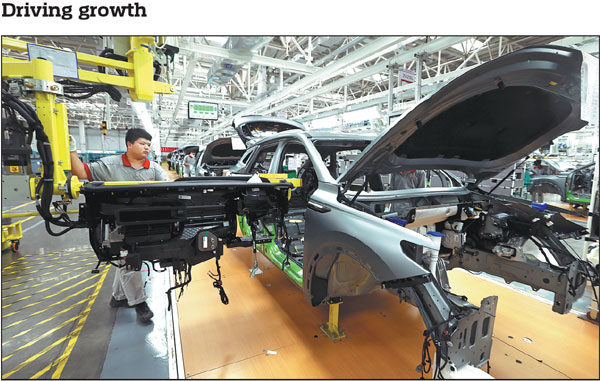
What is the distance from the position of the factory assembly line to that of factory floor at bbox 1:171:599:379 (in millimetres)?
338

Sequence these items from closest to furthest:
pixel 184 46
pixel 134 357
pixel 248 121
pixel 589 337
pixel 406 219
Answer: pixel 406 219, pixel 134 357, pixel 589 337, pixel 248 121, pixel 184 46

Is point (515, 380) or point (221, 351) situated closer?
point (515, 380)

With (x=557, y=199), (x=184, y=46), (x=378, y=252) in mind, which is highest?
(x=184, y=46)

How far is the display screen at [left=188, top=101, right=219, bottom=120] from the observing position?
971 centimetres

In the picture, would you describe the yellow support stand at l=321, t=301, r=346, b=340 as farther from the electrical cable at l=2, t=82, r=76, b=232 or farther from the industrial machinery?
the electrical cable at l=2, t=82, r=76, b=232

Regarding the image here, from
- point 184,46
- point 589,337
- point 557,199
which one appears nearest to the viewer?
point 589,337

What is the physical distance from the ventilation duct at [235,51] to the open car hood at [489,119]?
2.95 m

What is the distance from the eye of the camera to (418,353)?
223 cm

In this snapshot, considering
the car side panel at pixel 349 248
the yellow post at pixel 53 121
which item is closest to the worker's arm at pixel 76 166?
the yellow post at pixel 53 121

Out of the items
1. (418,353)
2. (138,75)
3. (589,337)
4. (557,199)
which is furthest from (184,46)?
(557,199)

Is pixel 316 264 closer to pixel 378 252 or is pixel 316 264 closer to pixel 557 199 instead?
pixel 378 252

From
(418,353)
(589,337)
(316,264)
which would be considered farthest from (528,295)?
(316,264)

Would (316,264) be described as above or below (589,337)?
above

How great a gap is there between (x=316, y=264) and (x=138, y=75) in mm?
2757
